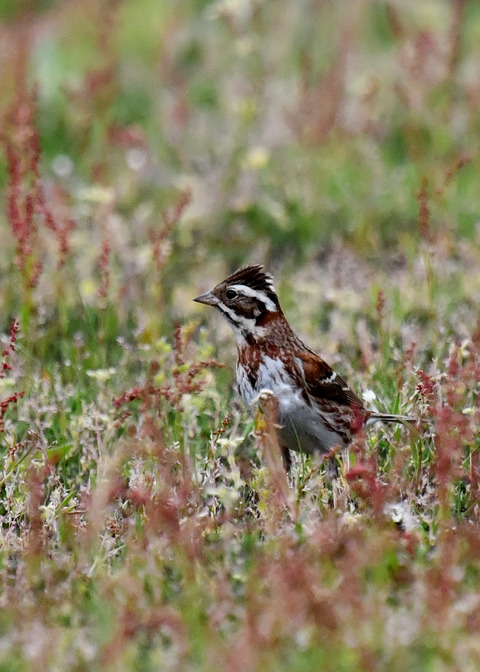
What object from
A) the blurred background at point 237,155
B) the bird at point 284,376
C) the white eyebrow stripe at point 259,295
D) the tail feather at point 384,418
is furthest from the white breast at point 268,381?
the blurred background at point 237,155

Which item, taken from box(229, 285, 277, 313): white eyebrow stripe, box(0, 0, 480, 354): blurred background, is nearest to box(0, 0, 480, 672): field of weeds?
box(0, 0, 480, 354): blurred background

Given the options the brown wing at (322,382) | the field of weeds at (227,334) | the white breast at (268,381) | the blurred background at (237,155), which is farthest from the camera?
the blurred background at (237,155)

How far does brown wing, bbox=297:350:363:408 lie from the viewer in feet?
19.2

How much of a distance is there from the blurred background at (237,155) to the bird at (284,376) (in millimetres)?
712

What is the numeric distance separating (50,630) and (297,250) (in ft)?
15.2

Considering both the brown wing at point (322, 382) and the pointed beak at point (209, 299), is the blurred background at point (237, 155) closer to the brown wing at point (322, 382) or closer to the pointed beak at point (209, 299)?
the pointed beak at point (209, 299)

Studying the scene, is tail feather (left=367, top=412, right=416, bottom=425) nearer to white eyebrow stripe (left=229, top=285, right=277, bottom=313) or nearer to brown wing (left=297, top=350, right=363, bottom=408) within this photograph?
brown wing (left=297, top=350, right=363, bottom=408)

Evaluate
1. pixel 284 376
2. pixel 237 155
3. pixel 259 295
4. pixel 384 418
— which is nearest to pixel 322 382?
pixel 284 376

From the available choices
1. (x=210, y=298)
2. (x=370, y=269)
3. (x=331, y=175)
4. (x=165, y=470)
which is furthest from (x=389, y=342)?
(x=331, y=175)

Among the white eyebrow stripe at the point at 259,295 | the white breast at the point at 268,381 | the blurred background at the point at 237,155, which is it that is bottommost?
the white breast at the point at 268,381

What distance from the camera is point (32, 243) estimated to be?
6.57 meters

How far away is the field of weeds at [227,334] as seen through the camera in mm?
4344

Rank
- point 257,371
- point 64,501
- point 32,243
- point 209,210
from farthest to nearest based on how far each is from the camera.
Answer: point 209,210, point 32,243, point 257,371, point 64,501

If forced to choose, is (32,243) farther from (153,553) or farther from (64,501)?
(153,553)
